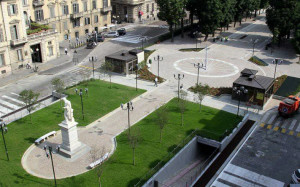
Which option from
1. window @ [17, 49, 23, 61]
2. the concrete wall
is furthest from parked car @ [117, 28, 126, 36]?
the concrete wall

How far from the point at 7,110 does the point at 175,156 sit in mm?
25009

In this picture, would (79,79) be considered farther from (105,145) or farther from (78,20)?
(78,20)

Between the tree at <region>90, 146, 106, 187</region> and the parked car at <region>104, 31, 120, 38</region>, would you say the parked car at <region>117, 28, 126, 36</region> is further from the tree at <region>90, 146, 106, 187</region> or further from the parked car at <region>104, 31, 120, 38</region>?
the tree at <region>90, 146, 106, 187</region>

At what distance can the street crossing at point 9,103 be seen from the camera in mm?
45125

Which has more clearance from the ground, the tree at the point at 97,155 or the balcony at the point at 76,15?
the balcony at the point at 76,15

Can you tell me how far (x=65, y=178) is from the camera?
30766mm

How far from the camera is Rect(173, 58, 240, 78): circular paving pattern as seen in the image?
57.2 m

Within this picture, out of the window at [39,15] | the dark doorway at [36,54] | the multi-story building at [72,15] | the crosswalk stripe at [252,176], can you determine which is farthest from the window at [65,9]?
the crosswalk stripe at [252,176]

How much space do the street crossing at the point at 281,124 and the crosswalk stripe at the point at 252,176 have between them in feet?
31.7

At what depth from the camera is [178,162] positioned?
34625 millimetres

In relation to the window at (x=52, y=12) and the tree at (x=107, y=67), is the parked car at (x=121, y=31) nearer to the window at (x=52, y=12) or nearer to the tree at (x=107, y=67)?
the window at (x=52, y=12)

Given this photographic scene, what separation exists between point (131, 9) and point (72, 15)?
69.8ft

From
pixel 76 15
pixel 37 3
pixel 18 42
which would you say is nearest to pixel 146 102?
pixel 18 42

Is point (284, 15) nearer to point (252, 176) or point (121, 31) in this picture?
point (121, 31)
